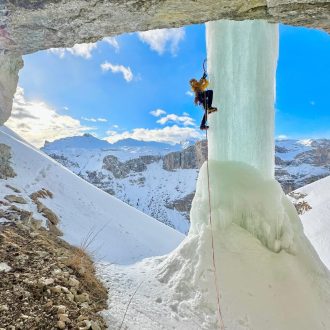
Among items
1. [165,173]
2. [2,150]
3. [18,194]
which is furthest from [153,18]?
[165,173]

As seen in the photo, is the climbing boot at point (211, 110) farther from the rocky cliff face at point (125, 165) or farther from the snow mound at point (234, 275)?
the rocky cliff face at point (125, 165)

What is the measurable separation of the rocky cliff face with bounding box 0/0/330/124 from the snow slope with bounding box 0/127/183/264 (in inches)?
283

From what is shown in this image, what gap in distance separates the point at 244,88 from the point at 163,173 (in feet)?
522

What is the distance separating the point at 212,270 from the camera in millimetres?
8047

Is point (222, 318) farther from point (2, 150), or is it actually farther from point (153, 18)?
point (2, 150)

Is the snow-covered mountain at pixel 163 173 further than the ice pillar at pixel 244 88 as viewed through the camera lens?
Yes

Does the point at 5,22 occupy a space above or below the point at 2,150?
below

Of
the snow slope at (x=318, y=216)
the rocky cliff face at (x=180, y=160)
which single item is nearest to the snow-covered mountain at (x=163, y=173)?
the rocky cliff face at (x=180, y=160)

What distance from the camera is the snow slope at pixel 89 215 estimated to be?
13.0m

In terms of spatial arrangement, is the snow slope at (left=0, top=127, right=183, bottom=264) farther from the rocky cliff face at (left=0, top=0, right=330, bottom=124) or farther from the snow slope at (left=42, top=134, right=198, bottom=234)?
the snow slope at (left=42, top=134, right=198, bottom=234)

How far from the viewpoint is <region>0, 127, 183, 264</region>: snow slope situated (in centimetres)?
1300

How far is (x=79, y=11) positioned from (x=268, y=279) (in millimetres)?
7320

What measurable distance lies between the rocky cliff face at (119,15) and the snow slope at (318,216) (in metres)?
12.7

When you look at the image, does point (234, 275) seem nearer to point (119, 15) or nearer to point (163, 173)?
point (119, 15)
